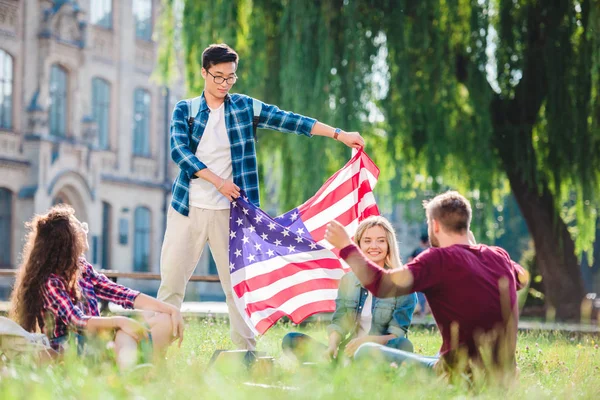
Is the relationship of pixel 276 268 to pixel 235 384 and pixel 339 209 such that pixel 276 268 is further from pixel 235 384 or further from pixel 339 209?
pixel 235 384

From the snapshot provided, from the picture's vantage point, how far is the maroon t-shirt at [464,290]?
4.73 m

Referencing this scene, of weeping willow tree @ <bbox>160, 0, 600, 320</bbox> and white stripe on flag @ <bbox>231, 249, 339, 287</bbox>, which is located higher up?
weeping willow tree @ <bbox>160, 0, 600, 320</bbox>

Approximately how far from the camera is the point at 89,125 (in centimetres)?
3153

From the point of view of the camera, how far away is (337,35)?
50.8 ft

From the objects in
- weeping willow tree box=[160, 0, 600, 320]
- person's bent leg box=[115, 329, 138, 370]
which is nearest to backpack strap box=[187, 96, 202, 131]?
person's bent leg box=[115, 329, 138, 370]

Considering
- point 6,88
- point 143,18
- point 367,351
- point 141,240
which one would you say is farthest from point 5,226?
point 367,351

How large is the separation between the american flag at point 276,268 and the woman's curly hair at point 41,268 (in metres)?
1.45

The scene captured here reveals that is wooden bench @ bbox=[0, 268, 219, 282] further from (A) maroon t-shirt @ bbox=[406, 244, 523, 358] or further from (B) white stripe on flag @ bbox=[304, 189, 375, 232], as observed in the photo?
(A) maroon t-shirt @ bbox=[406, 244, 523, 358]

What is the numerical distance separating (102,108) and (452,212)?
29.8m

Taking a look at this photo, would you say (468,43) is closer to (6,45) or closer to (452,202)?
(452,202)

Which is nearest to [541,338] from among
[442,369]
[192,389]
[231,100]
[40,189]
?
[231,100]

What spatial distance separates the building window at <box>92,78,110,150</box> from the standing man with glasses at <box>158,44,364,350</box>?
2707 cm

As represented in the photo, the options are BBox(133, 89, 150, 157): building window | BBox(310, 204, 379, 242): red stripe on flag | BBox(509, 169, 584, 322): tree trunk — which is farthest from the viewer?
BBox(133, 89, 150, 157): building window

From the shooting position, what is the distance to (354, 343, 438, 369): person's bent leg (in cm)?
501
